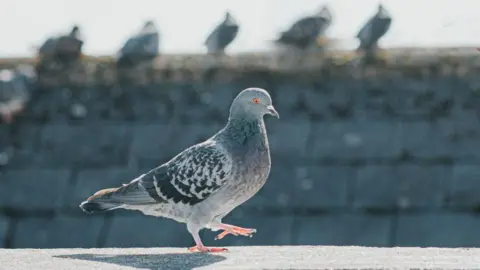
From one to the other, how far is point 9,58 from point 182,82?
137cm

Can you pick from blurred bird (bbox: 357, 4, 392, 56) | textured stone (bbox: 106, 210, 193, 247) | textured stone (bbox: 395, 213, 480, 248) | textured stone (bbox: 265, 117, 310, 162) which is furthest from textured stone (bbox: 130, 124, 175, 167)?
textured stone (bbox: 395, 213, 480, 248)

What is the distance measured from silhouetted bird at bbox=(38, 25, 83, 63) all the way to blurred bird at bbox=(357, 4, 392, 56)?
1.98 m

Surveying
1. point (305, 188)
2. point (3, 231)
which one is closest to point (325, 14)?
point (305, 188)

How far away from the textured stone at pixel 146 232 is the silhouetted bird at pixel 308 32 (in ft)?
5.07

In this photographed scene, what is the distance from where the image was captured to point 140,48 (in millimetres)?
11883

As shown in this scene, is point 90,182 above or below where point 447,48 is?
below

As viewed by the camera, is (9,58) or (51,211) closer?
(51,211)

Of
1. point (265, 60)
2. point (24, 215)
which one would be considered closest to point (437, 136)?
point (265, 60)

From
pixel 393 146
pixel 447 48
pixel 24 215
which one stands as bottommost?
pixel 24 215

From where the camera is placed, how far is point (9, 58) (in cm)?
1221

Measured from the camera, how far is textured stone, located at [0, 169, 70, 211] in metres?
11.5

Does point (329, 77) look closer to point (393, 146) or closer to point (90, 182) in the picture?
point (393, 146)

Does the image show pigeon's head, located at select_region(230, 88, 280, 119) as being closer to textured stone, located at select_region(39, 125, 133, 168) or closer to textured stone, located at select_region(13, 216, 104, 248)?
textured stone, located at select_region(39, 125, 133, 168)

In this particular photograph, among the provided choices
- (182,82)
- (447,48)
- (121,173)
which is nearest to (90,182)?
(121,173)
